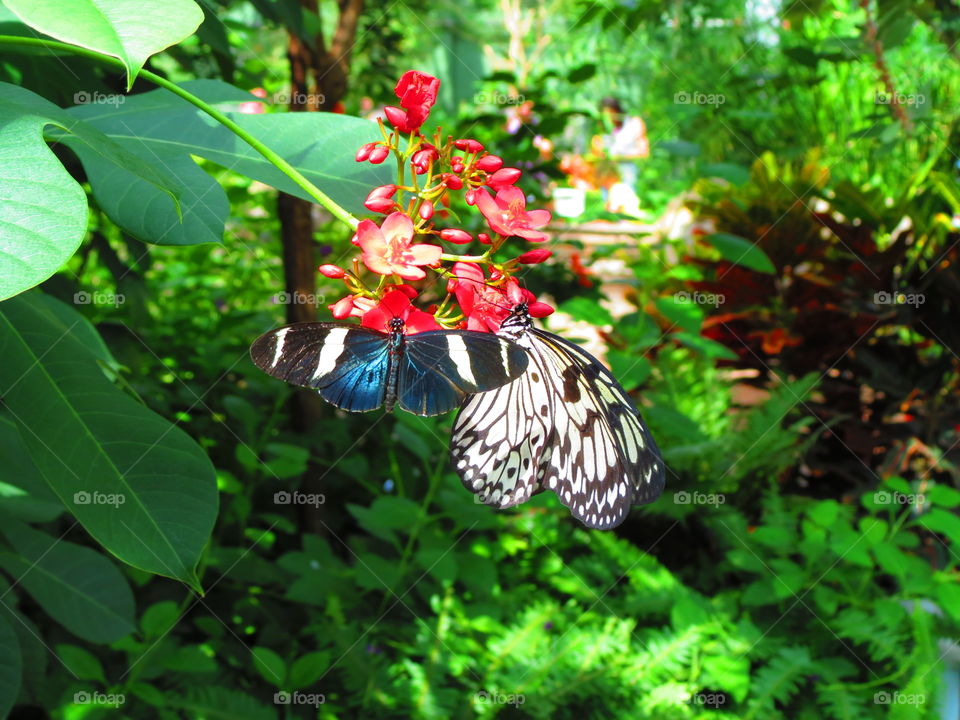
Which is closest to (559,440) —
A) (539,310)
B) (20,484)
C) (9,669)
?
(539,310)

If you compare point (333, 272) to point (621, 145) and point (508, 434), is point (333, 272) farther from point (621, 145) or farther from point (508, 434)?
point (621, 145)

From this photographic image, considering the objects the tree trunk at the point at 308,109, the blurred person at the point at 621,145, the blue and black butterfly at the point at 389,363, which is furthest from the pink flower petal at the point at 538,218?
the blurred person at the point at 621,145

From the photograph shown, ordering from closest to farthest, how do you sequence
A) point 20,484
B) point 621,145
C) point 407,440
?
point 20,484 < point 407,440 < point 621,145

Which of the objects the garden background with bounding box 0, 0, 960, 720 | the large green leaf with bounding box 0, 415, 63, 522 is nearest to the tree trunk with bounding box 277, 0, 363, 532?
the garden background with bounding box 0, 0, 960, 720

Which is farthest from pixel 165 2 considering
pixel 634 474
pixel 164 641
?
pixel 164 641

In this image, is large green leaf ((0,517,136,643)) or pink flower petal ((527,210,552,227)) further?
large green leaf ((0,517,136,643))

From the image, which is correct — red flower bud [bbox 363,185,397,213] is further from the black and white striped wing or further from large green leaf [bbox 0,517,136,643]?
large green leaf [bbox 0,517,136,643]
